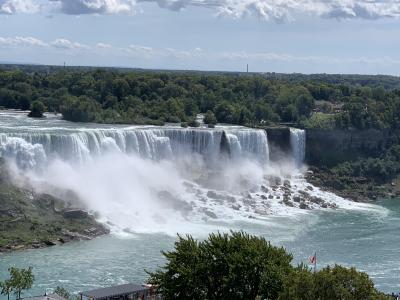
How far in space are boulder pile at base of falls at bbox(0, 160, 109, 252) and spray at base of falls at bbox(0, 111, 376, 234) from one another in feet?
3.63

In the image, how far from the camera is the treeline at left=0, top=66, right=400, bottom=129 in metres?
54.2

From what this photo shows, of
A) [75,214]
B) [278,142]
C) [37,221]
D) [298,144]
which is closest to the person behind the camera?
[37,221]

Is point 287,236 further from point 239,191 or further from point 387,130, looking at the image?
point 387,130

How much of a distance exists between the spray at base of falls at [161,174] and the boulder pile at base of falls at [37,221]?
3.63ft

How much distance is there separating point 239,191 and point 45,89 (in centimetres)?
2547

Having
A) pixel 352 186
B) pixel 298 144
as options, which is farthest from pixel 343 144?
pixel 352 186

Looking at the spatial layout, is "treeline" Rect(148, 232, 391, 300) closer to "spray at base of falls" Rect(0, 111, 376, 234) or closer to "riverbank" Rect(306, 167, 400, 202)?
"spray at base of falls" Rect(0, 111, 376, 234)

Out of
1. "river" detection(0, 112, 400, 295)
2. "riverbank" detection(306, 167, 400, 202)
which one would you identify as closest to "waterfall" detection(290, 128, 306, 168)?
"river" detection(0, 112, 400, 295)

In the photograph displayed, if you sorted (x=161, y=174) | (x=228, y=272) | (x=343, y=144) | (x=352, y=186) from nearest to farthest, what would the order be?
1. (x=228, y=272)
2. (x=161, y=174)
3. (x=352, y=186)
4. (x=343, y=144)

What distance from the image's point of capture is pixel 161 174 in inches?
1695

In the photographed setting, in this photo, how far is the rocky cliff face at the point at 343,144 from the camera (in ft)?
168

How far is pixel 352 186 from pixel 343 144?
5266mm

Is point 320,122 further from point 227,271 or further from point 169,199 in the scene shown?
point 227,271

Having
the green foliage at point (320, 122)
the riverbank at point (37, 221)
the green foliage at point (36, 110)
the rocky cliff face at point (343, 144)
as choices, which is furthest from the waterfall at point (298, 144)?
the riverbank at point (37, 221)
